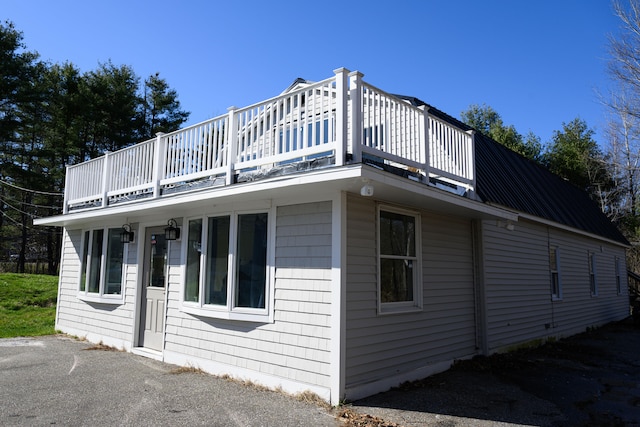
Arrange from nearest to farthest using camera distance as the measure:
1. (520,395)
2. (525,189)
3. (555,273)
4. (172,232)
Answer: (520,395), (172,232), (525,189), (555,273)

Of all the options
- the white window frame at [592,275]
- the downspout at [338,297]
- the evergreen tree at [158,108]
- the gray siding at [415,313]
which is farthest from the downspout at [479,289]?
the evergreen tree at [158,108]

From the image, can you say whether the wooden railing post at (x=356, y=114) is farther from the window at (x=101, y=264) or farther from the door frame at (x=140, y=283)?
the window at (x=101, y=264)

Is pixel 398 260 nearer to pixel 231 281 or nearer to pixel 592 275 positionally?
pixel 231 281

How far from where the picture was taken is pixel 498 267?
8.43m

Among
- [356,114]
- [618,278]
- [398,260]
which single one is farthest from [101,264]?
[618,278]

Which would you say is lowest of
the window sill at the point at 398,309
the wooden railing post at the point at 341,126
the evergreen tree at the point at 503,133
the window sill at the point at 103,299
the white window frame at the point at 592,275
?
the window sill at the point at 103,299

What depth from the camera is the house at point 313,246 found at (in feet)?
17.0

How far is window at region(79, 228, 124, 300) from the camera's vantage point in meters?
8.93

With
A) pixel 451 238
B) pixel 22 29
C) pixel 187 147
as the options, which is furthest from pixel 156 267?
pixel 22 29

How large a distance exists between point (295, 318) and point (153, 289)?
153 inches

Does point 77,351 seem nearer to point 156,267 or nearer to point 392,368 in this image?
point 156,267

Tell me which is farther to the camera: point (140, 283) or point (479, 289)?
point (140, 283)

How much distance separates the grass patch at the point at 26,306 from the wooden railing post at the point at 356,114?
9.65 m

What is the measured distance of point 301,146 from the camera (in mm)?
5875
